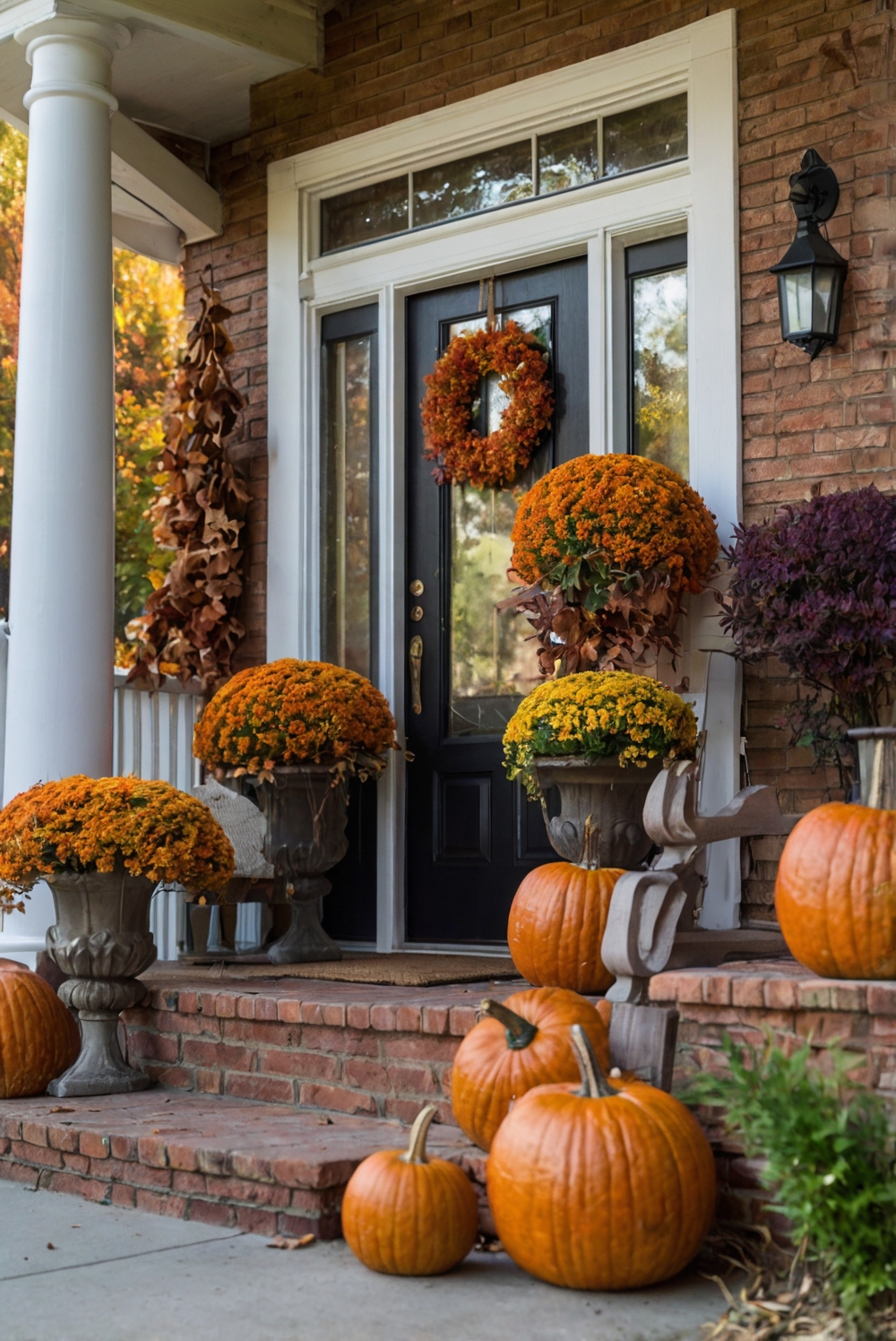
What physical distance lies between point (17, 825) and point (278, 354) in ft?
8.49

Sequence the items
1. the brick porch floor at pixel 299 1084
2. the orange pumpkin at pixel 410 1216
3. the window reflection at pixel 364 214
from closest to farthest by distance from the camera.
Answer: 1. the orange pumpkin at pixel 410 1216
2. the brick porch floor at pixel 299 1084
3. the window reflection at pixel 364 214

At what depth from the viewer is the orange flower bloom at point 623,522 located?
4258 mm

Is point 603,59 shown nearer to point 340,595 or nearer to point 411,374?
point 411,374

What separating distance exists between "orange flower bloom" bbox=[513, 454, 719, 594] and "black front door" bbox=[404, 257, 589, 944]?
67 cm

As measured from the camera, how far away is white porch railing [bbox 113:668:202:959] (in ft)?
17.9

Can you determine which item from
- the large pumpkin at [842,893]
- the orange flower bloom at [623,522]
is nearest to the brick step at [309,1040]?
the large pumpkin at [842,893]

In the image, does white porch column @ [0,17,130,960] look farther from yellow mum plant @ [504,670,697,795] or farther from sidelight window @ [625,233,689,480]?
sidelight window @ [625,233,689,480]

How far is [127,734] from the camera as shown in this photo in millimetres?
5488

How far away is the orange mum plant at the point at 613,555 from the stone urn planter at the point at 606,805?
16.4 inches

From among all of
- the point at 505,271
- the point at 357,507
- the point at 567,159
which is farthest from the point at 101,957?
the point at 567,159

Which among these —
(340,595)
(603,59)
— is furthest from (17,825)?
(603,59)

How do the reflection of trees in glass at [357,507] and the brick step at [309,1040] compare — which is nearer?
the brick step at [309,1040]

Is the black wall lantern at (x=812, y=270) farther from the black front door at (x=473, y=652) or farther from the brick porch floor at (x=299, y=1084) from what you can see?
the brick porch floor at (x=299, y=1084)

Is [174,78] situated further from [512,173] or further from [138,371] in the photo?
[138,371]
